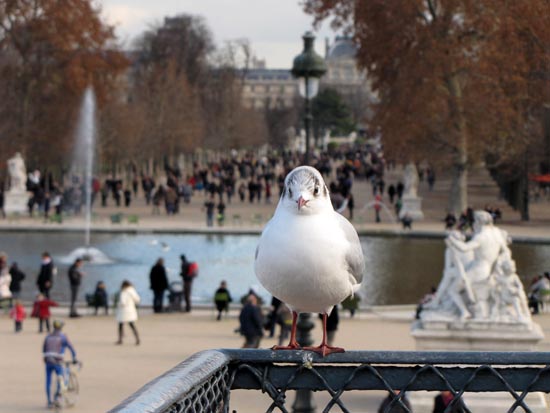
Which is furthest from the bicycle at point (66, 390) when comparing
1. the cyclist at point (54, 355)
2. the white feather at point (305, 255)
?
the white feather at point (305, 255)

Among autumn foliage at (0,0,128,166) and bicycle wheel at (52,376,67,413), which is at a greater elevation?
autumn foliage at (0,0,128,166)

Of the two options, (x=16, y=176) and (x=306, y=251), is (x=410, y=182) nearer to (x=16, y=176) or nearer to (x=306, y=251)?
(x=16, y=176)

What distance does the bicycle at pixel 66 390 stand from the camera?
14.5 metres

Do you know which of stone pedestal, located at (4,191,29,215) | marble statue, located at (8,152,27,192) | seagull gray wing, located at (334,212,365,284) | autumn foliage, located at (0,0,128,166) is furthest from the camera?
autumn foliage, located at (0,0,128,166)

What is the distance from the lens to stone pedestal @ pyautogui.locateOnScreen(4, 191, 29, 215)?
171 feet

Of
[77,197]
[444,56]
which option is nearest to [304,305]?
[444,56]

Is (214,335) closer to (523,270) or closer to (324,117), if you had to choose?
(523,270)

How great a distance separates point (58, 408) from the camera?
14.3m

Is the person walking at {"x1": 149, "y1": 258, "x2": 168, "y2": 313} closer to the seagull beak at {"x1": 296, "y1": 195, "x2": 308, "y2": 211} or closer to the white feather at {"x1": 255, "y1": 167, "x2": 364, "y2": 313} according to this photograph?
the white feather at {"x1": 255, "y1": 167, "x2": 364, "y2": 313}

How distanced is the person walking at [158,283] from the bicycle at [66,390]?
8615mm

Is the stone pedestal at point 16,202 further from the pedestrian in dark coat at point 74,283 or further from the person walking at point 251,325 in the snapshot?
the person walking at point 251,325

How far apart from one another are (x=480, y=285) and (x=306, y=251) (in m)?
12.4

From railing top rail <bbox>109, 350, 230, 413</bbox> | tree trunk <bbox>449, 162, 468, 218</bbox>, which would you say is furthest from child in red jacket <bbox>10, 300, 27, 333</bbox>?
tree trunk <bbox>449, 162, 468, 218</bbox>

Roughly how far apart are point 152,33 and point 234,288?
7718cm
